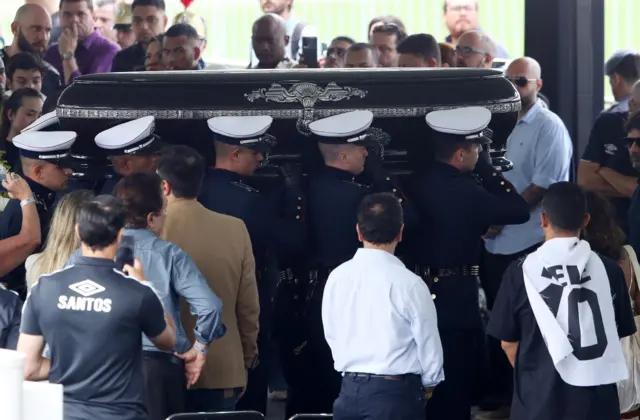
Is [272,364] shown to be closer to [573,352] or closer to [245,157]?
[245,157]

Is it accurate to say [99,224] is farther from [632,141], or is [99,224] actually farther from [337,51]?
[337,51]

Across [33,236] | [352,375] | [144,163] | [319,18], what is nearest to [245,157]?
[144,163]

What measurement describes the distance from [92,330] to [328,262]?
1688mm

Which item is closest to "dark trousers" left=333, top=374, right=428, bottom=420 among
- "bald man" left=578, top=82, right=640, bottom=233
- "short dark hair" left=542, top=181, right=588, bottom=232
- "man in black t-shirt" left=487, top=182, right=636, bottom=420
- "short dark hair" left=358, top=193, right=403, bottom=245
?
"man in black t-shirt" left=487, top=182, right=636, bottom=420

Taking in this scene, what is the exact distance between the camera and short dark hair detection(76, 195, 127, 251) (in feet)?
12.8

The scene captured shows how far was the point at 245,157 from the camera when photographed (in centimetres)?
540

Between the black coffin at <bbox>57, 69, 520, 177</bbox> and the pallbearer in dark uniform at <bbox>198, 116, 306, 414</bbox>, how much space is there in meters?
0.25

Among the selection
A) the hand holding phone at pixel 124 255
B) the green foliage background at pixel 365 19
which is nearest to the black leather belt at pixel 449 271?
the hand holding phone at pixel 124 255

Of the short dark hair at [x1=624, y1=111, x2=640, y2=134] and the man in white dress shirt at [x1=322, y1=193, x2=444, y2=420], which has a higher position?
the short dark hair at [x1=624, y1=111, x2=640, y2=134]

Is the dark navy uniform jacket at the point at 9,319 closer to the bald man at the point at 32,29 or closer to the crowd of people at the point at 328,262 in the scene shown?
the crowd of people at the point at 328,262

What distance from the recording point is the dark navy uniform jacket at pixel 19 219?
17.6 ft

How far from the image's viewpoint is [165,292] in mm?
4480

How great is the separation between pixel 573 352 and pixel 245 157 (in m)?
1.70

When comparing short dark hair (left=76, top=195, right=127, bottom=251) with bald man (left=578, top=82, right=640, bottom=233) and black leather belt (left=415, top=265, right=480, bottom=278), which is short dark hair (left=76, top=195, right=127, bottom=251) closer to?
black leather belt (left=415, top=265, right=480, bottom=278)
